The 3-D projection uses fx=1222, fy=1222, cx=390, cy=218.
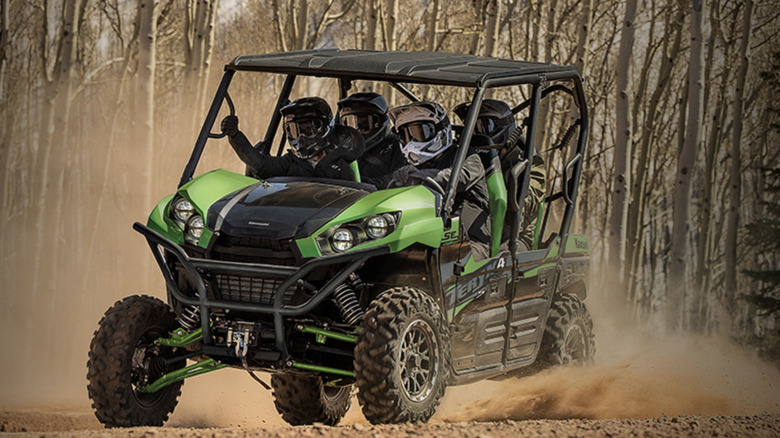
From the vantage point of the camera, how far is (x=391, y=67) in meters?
7.98

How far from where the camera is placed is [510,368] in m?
9.09

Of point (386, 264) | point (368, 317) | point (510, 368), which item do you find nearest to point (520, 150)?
point (510, 368)

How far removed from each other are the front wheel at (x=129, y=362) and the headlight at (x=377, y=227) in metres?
1.50

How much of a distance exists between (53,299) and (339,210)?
1866 cm

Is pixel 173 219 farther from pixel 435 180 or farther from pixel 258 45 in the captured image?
pixel 258 45

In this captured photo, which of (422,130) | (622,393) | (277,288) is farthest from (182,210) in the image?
(622,393)

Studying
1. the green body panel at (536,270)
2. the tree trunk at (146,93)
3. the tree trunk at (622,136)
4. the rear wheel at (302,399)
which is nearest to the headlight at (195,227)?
the rear wheel at (302,399)

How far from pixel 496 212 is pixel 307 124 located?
1.49 meters

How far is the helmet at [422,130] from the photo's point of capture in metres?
8.52

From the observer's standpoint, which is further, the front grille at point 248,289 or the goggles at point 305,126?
the goggles at point 305,126

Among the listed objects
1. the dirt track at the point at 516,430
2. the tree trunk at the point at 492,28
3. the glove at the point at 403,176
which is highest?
the tree trunk at the point at 492,28

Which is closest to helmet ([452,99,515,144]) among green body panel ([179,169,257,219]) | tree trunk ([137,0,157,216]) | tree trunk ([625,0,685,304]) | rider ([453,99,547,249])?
rider ([453,99,547,249])

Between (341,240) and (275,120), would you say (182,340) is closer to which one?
(341,240)

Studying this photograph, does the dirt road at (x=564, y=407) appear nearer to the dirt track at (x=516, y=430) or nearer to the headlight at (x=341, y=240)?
the dirt track at (x=516, y=430)
